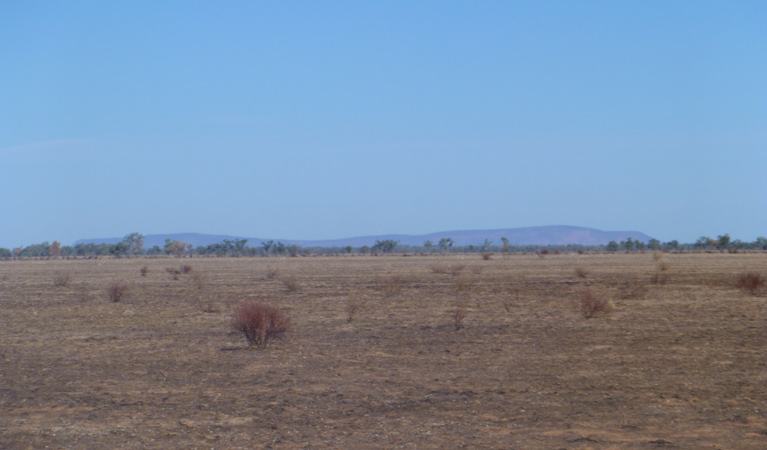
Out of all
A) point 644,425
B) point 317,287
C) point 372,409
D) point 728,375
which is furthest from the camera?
point 317,287

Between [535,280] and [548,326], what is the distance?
769 inches

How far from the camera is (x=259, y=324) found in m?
15.7

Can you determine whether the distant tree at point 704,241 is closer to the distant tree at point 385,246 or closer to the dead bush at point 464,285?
the distant tree at point 385,246

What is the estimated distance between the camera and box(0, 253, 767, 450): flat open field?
875 centimetres

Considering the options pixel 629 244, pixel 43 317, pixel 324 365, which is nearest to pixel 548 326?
pixel 324 365

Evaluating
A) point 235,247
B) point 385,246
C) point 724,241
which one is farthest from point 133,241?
point 724,241

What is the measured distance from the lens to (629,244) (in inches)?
6156

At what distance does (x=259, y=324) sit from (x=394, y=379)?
4725mm

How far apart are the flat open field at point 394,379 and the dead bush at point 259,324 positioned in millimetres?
385

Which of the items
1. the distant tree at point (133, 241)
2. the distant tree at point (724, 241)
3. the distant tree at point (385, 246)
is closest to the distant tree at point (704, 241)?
the distant tree at point (724, 241)

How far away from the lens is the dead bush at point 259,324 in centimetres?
1558

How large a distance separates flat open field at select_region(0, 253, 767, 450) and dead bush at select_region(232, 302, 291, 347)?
1.26 ft

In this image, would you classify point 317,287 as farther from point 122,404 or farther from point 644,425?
point 644,425

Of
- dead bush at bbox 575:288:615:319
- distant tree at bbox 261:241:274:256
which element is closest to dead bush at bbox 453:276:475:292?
dead bush at bbox 575:288:615:319
